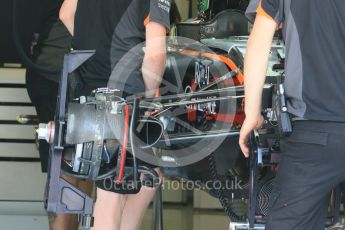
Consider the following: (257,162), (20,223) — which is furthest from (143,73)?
(20,223)

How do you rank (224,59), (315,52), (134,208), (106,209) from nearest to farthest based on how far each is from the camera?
1. (315,52)
2. (106,209)
3. (224,59)
4. (134,208)

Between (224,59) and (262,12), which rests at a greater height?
(262,12)

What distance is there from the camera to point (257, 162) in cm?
224

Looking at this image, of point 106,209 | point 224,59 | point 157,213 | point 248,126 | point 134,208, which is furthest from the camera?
point 157,213

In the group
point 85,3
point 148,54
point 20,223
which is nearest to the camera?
point 148,54

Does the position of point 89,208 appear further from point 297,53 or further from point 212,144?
point 297,53

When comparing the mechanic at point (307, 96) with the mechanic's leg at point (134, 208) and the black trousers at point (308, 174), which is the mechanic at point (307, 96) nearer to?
the black trousers at point (308, 174)

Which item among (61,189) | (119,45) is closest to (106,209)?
(61,189)

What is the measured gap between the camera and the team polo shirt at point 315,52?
1.95m

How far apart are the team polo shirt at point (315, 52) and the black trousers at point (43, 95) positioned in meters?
1.79

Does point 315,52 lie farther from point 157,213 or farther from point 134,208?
point 157,213

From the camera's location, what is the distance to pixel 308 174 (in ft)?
6.51

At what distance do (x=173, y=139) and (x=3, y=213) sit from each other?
2.43 m

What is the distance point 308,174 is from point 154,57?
889 millimetres
